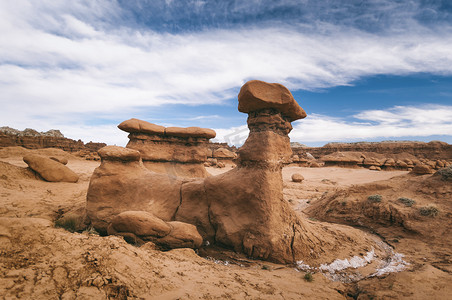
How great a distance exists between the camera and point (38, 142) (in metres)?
22.0

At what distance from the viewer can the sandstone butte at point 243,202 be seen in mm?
4008

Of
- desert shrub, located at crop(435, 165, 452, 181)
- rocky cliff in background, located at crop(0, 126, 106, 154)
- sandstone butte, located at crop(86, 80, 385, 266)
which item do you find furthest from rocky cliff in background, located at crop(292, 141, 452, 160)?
sandstone butte, located at crop(86, 80, 385, 266)

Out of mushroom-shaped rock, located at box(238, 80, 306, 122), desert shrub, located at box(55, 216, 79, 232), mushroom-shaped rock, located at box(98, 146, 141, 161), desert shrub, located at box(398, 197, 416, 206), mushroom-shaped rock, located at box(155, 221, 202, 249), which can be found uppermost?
mushroom-shaped rock, located at box(238, 80, 306, 122)

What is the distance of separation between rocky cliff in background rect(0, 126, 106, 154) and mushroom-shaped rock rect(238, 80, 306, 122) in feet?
71.6

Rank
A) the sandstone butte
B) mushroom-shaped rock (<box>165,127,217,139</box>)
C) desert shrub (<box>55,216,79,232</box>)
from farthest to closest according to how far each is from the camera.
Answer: mushroom-shaped rock (<box>165,127,217,139</box>)
desert shrub (<box>55,216,79,232</box>)
the sandstone butte

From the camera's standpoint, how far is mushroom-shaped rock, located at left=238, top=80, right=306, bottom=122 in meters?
4.22

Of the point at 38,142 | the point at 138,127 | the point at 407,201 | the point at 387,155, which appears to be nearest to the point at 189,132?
the point at 138,127

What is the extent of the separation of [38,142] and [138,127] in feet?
68.5

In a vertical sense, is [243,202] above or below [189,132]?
below

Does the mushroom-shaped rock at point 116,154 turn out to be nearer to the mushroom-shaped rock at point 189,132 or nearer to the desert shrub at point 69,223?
the desert shrub at point 69,223

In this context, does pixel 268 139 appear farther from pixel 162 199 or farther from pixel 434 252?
pixel 434 252

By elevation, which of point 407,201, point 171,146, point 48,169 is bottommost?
point 407,201

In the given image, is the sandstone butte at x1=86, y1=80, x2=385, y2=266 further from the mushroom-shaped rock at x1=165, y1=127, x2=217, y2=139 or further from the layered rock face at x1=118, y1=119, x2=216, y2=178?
the mushroom-shaped rock at x1=165, y1=127, x2=217, y2=139

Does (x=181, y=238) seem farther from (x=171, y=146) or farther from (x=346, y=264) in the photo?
(x=171, y=146)
